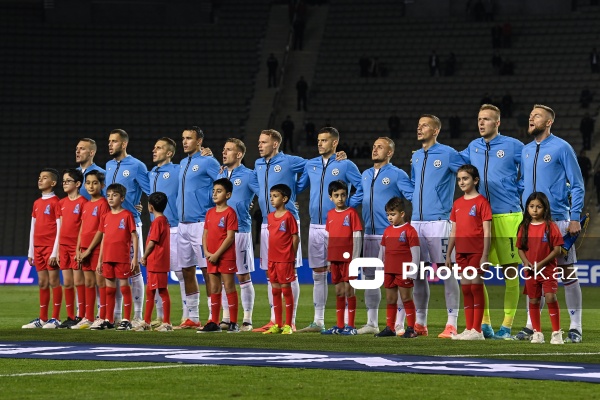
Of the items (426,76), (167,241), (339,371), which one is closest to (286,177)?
(167,241)

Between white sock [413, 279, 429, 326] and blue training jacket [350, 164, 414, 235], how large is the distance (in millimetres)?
860

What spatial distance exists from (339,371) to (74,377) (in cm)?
200

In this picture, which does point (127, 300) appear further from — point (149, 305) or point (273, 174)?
point (273, 174)

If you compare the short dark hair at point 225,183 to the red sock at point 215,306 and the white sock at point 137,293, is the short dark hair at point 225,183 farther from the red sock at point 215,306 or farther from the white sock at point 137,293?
the white sock at point 137,293

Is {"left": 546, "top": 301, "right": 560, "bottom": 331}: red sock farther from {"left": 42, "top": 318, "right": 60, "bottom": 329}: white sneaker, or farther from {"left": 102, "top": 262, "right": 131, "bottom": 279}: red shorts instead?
{"left": 42, "top": 318, "right": 60, "bottom": 329}: white sneaker

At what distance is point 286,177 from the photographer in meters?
14.0

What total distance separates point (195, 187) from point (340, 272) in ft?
7.74

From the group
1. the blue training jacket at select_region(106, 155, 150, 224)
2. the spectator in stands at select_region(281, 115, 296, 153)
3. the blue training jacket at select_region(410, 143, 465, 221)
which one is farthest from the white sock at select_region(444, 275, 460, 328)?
the spectator in stands at select_region(281, 115, 296, 153)

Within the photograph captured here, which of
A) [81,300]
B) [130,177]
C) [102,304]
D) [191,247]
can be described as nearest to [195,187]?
[191,247]

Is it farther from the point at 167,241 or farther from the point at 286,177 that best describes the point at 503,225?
the point at 167,241

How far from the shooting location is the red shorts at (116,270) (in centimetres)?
1359

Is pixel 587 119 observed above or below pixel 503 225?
above

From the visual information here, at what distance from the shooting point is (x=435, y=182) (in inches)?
504

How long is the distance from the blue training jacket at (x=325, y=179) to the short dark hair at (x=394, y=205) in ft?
3.37
